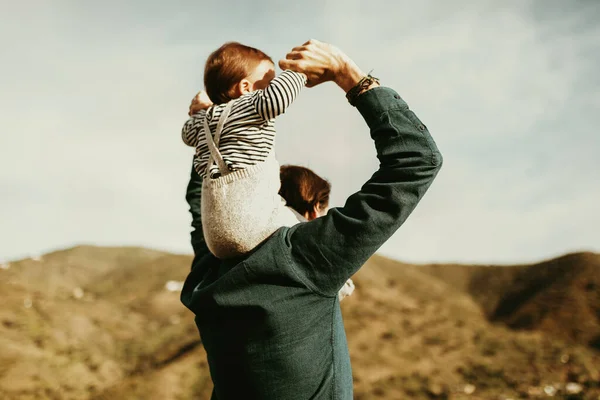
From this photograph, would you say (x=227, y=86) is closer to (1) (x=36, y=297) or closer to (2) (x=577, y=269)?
(1) (x=36, y=297)

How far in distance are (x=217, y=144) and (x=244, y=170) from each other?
0.12 m

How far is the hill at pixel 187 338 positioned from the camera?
8734 mm

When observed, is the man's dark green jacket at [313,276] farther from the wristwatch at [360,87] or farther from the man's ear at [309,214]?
the man's ear at [309,214]

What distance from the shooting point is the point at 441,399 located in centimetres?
870

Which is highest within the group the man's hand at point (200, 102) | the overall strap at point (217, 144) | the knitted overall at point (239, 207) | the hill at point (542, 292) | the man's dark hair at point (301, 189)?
the man's hand at point (200, 102)

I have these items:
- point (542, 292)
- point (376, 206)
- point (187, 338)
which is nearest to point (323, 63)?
point (376, 206)

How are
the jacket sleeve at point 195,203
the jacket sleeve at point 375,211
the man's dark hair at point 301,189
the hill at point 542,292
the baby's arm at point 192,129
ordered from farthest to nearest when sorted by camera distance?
the hill at point 542,292, the jacket sleeve at point 195,203, the man's dark hair at point 301,189, the baby's arm at point 192,129, the jacket sleeve at point 375,211

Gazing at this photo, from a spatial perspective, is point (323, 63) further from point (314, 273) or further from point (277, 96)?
point (314, 273)

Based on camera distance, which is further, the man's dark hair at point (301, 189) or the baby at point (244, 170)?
the man's dark hair at point (301, 189)

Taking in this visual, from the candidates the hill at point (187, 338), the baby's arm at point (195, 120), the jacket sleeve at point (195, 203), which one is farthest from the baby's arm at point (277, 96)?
the hill at point (187, 338)

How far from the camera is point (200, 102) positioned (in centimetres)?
161

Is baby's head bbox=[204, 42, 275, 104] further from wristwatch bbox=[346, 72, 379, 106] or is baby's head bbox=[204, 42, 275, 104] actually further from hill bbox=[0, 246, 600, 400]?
hill bbox=[0, 246, 600, 400]

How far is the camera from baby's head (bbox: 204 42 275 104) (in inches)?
57.3

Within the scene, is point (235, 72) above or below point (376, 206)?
above
